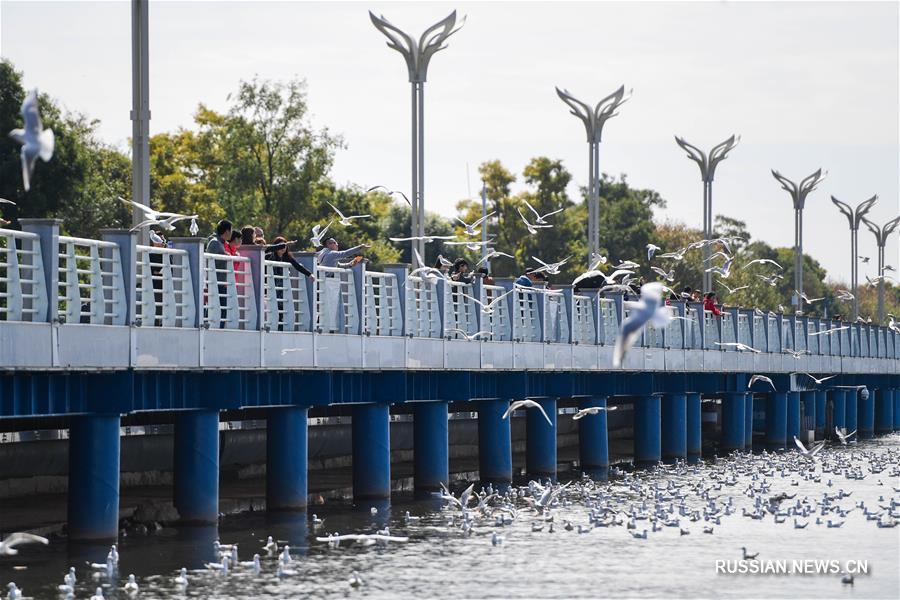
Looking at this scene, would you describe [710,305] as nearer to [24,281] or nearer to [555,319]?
[555,319]

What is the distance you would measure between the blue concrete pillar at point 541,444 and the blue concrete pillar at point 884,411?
38379 mm

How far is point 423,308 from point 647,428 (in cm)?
1796

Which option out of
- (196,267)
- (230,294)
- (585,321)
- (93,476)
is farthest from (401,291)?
(585,321)

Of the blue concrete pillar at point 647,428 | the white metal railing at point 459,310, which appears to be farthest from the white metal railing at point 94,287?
the blue concrete pillar at point 647,428

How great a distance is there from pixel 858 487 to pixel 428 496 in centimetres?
1098

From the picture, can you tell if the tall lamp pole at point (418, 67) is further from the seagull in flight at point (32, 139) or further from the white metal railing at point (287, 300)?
the seagull in flight at point (32, 139)

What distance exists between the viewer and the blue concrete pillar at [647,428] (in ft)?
174

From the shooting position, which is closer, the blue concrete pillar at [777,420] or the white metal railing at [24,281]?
the white metal railing at [24,281]

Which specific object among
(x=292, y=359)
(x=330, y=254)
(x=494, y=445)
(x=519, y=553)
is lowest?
(x=519, y=553)

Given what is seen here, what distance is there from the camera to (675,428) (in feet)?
183

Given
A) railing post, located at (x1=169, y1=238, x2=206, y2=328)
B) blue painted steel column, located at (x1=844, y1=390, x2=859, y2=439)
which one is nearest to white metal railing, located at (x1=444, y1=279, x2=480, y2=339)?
railing post, located at (x1=169, y1=238, x2=206, y2=328)

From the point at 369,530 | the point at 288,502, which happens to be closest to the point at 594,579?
the point at 369,530

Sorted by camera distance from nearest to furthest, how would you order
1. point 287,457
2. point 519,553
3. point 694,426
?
point 519,553 < point 287,457 < point 694,426

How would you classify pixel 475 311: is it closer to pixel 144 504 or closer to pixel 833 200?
pixel 144 504
